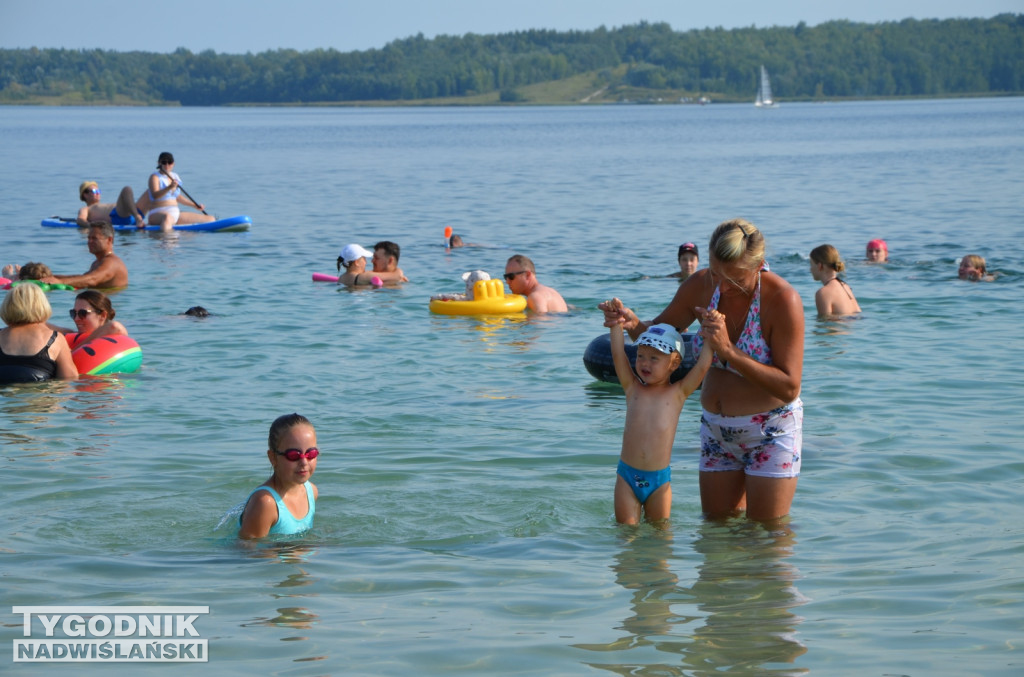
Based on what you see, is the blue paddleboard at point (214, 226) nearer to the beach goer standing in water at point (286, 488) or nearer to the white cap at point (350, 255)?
the white cap at point (350, 255)

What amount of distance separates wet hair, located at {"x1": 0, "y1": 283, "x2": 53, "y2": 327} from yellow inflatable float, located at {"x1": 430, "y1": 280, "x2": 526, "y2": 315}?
17.6 ft

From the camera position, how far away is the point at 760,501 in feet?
19.1

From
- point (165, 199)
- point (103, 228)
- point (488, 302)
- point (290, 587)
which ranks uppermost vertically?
point (165, 199)

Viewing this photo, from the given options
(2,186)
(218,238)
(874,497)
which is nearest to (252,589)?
(874,497)

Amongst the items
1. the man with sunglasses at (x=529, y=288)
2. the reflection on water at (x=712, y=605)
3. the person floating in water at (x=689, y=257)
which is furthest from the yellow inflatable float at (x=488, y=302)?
the reflection on water at (x=712, y=605)

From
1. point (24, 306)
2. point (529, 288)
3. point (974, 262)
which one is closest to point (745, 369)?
point (24, 306)

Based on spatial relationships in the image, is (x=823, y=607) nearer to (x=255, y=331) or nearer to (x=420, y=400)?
(x=420, y=400)

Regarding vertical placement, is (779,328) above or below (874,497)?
above

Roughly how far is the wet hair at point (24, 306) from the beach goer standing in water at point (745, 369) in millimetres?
6323

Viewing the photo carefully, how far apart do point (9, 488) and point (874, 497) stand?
18.4ft

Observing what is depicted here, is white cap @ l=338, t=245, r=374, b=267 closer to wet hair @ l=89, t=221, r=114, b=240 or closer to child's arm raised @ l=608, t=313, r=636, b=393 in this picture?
wet hair @ l=89, t=221, r=114, b=240

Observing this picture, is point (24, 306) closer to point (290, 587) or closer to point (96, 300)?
point (96, 300)

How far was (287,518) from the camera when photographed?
21.1ft

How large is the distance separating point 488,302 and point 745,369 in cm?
907
